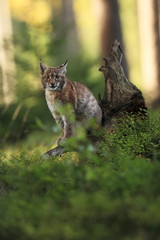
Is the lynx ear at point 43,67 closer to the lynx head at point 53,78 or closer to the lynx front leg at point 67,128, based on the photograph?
the lynx head at point 53,78

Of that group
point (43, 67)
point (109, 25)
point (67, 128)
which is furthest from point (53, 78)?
point (109, 25)

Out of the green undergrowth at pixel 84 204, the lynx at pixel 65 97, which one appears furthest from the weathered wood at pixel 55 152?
the green undergrowth at pixel 84 204

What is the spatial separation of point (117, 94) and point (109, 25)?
29.4 feet

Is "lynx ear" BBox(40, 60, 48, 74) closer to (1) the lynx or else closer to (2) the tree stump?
(1) the lynx

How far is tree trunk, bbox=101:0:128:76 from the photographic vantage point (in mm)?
16969

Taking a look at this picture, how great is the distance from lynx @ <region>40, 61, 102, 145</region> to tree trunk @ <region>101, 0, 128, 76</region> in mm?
8637

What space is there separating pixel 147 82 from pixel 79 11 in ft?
127

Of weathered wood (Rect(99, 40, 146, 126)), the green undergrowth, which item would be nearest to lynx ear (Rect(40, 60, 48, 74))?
weathered wood (Rect(99, 40, 146, 126))

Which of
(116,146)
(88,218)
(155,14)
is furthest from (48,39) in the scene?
(88,218)

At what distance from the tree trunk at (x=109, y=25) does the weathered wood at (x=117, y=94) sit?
8420 mm

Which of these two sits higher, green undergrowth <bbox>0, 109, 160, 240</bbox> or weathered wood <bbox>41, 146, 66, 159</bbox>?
green undergrowth <bbox>0, 109, 160, 240</bbox>

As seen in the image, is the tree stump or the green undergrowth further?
the tree stump

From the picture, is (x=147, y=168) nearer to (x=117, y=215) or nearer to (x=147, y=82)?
(x=117, y=215)

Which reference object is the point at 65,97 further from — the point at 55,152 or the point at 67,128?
the point at 55,152
